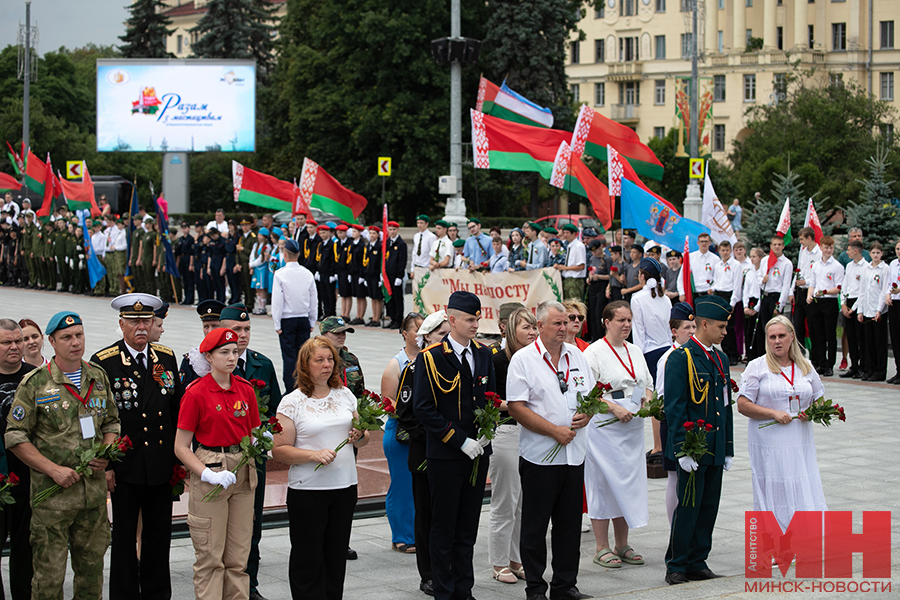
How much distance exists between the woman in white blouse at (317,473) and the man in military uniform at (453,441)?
456 millimetres

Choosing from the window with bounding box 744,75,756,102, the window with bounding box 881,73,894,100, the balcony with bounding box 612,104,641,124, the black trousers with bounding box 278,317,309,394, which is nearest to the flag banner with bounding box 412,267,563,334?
the black trousers with bounding box 278,317,309,394

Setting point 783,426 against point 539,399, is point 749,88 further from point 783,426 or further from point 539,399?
point 539,399

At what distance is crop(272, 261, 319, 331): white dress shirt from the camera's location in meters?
13.1

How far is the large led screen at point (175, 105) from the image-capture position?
46.3 m

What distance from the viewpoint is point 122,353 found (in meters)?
6.36

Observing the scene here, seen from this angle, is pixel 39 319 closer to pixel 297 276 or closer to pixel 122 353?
pixel 297 276

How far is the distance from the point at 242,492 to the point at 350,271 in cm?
1626

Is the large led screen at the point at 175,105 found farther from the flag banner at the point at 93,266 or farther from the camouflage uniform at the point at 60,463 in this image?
the camouflage uniform at the point at 60,463

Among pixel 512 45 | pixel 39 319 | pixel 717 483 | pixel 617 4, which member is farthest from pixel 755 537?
pixel 617 4

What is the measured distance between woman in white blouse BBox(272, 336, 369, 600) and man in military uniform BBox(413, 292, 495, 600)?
46 centimetres

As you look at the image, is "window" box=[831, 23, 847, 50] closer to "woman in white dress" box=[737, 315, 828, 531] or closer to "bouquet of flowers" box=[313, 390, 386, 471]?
"woman in white dress" box=[737, 315, 828, 531]

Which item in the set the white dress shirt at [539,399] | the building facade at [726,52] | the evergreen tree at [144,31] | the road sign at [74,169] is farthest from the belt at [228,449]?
the building facade at [726,52]

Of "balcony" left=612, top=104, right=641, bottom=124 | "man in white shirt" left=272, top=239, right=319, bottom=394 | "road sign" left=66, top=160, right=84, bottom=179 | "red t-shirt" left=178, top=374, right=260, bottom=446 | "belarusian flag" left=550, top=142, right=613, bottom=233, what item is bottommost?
"red t-shirt" left=178, top=374, right=260, bottom=446

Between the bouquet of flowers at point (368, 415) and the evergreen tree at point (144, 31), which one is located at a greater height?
the evergreen tree at point (144, 31)
